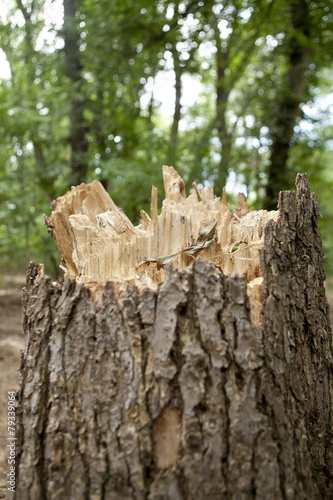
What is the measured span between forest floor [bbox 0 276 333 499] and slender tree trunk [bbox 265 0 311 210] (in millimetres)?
3821

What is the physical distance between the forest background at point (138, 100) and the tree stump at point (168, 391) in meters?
3.61

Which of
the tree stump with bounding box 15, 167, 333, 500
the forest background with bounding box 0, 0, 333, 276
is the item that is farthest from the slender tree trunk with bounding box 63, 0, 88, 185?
the tree stump with bounding box 15, 167, 333, 500

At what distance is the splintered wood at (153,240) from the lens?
1.71 m

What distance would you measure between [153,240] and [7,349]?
12.5 feet

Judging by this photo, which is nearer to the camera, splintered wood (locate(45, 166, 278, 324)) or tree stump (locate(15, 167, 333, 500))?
tree stump (locate(15, 167, 333, 500))

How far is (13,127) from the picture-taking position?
5.81 m

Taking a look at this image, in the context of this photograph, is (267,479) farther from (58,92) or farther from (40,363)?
(58,92)

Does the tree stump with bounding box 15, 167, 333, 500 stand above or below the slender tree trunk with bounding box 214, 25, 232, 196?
below

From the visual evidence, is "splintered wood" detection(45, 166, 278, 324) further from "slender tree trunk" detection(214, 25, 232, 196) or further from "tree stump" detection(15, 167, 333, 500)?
"slender tree trunk" detection(214, 25, 232, 196)

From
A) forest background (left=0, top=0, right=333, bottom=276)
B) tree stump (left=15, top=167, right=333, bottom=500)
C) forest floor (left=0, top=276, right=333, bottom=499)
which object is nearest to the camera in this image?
tree stump (left=15, top=167, right=333, bottom=500)

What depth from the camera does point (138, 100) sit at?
6273 mm

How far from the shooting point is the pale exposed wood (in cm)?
171

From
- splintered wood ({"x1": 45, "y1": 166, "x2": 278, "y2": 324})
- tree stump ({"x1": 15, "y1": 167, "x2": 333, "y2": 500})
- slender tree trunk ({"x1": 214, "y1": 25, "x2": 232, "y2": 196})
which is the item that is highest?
slender tree trunk ({"x1": 214, "y1": 25, "x2": 232, "y2": 196})

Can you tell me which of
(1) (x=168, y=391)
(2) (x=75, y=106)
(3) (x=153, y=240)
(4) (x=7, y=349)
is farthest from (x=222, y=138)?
(1) (x=168, y=391)
